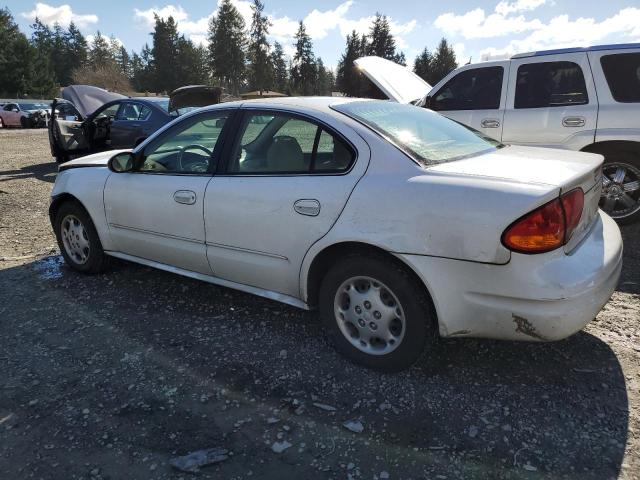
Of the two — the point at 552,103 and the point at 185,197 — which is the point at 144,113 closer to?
the point at 185,197

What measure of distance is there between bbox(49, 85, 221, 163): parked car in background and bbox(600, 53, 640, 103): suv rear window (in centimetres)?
728

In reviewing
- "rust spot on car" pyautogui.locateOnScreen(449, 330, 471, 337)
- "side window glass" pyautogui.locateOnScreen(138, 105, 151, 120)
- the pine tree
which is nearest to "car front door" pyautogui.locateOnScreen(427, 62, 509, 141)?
"rust spot on car" pyautogui.locateOnScreen(449, 330, 471, 337)

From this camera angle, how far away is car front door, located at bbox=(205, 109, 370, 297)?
2777mm

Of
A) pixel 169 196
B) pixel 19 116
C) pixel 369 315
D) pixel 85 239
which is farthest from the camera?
pixel 19 116

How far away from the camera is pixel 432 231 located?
7.90ft

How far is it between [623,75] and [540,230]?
13.9 feet

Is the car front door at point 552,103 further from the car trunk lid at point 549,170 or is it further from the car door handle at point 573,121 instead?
the car trunk lid at point 549,170

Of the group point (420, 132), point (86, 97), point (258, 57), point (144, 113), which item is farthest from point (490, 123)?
point (258, 57)

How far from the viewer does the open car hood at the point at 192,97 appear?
9766 millimetres

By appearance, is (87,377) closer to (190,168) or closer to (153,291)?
(153,291)

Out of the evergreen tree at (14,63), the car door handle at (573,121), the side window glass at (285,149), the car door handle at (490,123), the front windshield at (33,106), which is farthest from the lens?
the evergreen tree at (14,63)

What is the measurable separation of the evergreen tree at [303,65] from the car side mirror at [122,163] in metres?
85.4

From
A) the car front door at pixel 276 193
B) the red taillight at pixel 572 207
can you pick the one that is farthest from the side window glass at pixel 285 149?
the red taillight at pixel 572 207

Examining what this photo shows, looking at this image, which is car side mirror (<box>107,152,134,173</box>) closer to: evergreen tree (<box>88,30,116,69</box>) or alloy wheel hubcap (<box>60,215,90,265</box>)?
alloy wheel hubcap (<box>60,215,90,265</box>)
